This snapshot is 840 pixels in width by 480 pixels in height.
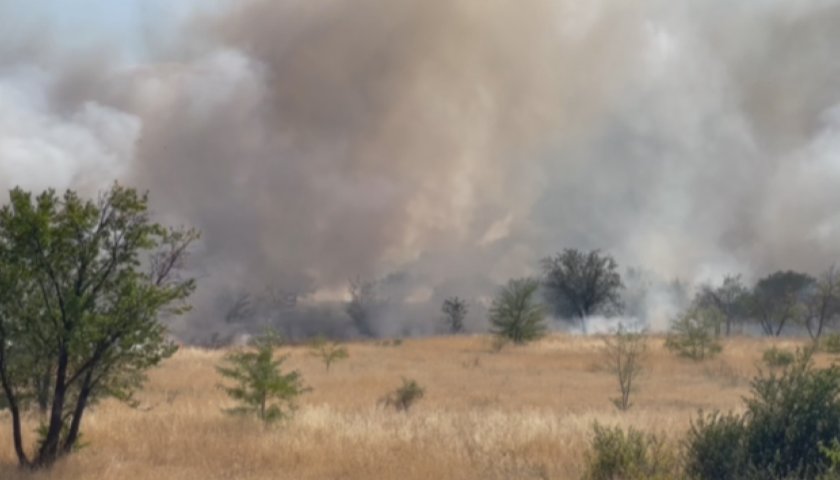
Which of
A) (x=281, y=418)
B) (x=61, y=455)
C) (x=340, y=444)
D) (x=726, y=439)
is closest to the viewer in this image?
(x=726, y=439)

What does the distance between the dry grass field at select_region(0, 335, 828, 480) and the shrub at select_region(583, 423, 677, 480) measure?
0.34 m

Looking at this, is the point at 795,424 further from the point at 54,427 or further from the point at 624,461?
the point at 54,427

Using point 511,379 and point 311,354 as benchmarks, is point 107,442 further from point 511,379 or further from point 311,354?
point 311,354

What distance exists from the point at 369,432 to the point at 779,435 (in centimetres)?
667

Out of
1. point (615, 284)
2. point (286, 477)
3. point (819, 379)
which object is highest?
point (615, 284)

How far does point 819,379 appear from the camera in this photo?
1022 cm

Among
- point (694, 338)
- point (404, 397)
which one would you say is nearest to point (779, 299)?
point (694, 338)

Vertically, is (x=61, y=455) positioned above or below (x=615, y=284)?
below

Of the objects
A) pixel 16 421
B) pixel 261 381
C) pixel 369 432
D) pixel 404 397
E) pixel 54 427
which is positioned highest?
pixel 261 381

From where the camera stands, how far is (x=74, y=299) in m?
10.9

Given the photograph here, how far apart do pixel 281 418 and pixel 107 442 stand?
3.57m

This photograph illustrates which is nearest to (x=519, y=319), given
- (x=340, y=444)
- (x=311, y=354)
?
(x=311, y=354)

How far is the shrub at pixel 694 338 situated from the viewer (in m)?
40.3

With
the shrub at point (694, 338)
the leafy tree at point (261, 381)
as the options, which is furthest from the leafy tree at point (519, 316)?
the leafy tree at point (261, 381)
